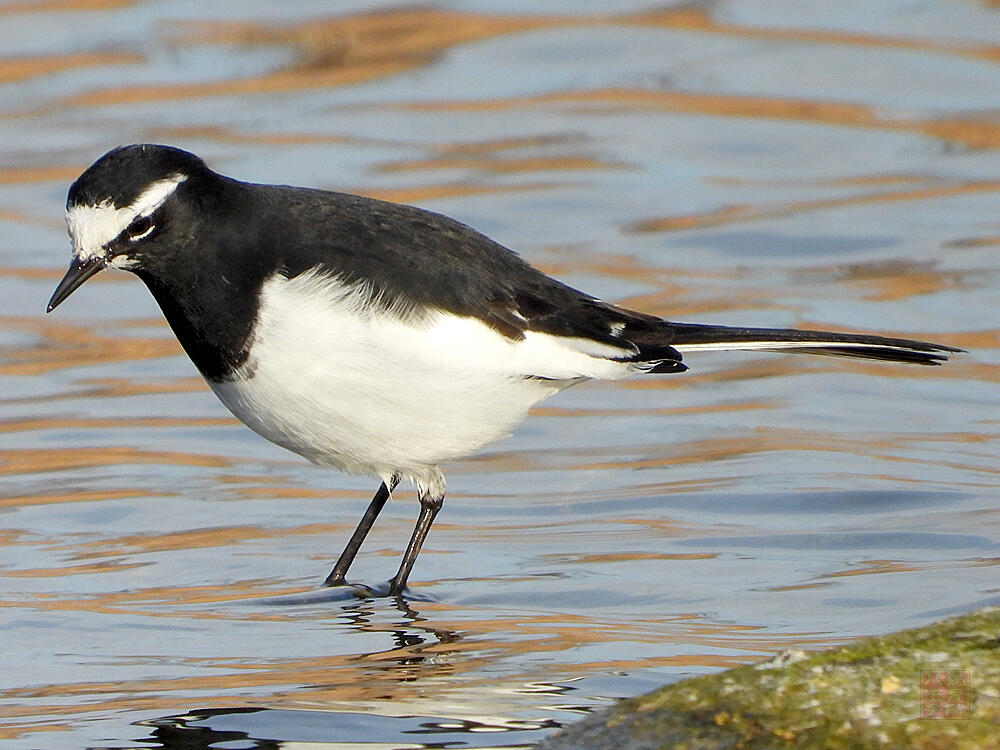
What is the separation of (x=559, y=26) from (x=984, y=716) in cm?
1378

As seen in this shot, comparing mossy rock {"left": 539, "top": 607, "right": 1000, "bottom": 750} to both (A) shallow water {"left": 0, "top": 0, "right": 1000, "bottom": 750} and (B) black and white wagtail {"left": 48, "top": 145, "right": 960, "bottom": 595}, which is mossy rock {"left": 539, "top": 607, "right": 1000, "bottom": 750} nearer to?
(A) shallow water {"left": 0, "top": 0, "right": 1000, "bottom": 750}

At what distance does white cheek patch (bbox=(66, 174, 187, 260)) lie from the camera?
7.01 metres

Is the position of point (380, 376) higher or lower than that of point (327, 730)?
higher

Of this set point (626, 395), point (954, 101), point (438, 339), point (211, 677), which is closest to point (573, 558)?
point (438, 339)

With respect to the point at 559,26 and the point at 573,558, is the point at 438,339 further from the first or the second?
the point at 559,26

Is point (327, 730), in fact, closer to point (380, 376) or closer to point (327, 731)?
point (327, 731)

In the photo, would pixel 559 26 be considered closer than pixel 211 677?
No

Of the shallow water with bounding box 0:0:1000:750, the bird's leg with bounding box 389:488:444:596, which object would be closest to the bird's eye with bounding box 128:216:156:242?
the shallow water with bounding box 0:0:1000:750

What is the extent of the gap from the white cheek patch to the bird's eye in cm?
2

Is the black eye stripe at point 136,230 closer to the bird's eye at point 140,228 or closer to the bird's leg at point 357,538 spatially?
the bird's eye at point 140,228

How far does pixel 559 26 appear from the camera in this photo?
58.9ft

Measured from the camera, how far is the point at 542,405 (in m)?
10.6

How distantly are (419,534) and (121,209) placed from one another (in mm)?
1839

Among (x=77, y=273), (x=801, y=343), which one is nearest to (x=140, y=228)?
(x=77, y=273)
